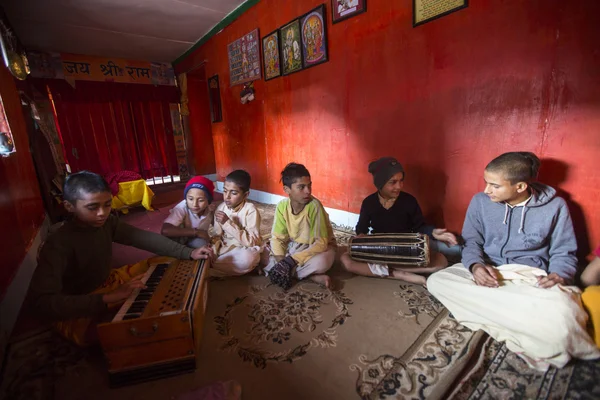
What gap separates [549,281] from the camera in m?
1.54

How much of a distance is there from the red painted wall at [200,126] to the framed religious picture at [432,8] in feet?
22.6

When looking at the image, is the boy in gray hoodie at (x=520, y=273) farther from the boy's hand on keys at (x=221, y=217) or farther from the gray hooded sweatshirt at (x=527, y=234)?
the boy's hand on keys at (x=221, y=217)

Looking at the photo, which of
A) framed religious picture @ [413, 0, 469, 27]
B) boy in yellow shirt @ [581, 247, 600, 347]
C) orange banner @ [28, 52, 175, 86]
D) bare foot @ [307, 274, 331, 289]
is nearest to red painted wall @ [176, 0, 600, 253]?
framed religious picture @ [413, 0, 469, 27]

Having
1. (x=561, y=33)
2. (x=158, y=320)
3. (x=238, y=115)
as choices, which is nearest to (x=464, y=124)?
(x=561, y=33)

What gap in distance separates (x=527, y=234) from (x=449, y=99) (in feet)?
4.47

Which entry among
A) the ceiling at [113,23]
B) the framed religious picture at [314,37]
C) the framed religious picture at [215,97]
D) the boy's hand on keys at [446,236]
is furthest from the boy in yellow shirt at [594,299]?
the framed religious picture at [215,97]

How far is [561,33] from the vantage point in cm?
188

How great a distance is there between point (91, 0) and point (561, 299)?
21.9 ft

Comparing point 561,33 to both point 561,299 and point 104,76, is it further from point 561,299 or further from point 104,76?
point 104,76

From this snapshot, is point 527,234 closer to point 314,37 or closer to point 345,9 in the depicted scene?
point 345,9

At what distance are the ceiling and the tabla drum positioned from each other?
485 cm

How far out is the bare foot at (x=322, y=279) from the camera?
2.26 metres

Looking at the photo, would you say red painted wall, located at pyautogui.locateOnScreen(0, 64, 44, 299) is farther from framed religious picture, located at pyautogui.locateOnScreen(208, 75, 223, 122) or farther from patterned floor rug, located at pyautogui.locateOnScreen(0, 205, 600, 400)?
framed religious picture, located at pyautogui.locateOnScreen(208, 75, 223, 122)

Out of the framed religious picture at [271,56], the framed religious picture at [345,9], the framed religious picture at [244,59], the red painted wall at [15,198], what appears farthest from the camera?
the framed religious picture at [244,59]
